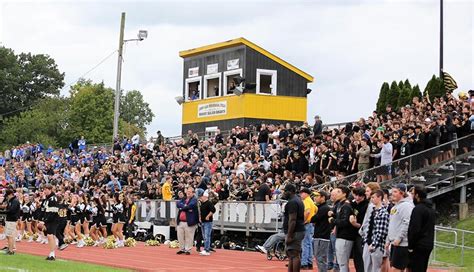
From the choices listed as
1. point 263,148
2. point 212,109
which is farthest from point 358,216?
point 212,109

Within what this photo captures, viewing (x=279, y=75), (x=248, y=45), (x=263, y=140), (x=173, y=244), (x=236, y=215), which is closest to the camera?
(x=236, y=215)

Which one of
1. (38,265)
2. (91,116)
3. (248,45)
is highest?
(91,116)

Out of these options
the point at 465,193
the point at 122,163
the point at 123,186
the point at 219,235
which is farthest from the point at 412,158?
the point at 122,163

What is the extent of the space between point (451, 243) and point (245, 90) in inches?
935

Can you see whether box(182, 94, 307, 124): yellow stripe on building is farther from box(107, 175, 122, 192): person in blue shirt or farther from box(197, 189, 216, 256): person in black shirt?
box(197, 189, 216, 256): person in black shirt

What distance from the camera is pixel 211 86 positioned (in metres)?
50.5

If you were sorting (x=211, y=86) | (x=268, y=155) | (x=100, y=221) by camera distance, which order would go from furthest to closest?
1. (x=211, y=86)
2. (x=268, y=155)
3. (x=100, y=221)

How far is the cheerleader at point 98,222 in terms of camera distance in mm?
32375

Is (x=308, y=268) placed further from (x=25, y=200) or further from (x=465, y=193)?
(x=25, y=200)

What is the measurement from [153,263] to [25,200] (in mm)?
13619

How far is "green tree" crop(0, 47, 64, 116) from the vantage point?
103688mm

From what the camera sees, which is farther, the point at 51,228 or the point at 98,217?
the point at 98,217

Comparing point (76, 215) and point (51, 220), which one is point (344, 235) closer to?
point (51, 220)

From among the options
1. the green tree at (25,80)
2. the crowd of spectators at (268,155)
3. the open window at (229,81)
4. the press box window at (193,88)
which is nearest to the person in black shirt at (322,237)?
the crowd of spectators at (268,155)
